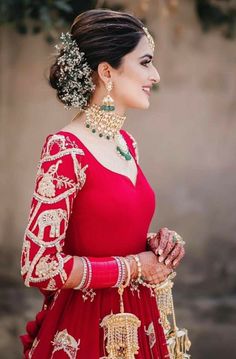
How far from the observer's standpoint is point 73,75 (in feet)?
7.50

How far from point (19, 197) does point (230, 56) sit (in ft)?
4.89

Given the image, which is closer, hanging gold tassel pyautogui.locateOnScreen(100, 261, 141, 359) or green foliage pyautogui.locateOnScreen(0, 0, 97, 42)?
hanging gold tassel pyautogui.locateOnScreen(100, 261, 141, 359)

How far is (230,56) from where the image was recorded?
14.9ft

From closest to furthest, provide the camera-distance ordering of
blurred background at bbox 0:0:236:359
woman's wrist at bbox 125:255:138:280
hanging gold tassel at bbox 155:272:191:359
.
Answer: woman's wrist at bbox 125:255:138:280, hanging gold tassel at bbox 155:272:191:359, blurred background at bbox 0:0:236:359

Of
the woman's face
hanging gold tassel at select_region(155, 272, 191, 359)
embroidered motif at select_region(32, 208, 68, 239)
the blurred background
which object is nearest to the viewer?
embroidered motif at select_region(32, 208, 68, 239)

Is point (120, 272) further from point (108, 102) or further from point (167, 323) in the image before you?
point (108, 102)

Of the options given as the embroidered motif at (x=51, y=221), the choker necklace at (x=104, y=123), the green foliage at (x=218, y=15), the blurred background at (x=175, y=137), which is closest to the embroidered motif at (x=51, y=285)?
the embroidered motif at (x=51, y=221)

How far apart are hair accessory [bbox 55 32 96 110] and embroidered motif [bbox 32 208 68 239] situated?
0.39 metres

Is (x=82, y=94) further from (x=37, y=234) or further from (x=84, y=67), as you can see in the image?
(x=37, y=234)

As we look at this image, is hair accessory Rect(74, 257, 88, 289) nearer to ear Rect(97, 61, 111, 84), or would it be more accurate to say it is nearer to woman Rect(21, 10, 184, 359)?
woman Rect(21, 10, 184, 359)

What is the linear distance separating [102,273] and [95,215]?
164mm

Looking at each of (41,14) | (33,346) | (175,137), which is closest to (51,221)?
(33,346)

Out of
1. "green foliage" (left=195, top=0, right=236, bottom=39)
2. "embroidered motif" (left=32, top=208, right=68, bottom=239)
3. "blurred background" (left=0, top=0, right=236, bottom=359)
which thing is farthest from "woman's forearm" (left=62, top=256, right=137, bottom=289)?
"green foliage" (left=195, top=0, right=236, bottom=39)

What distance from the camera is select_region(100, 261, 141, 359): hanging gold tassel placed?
218cm
